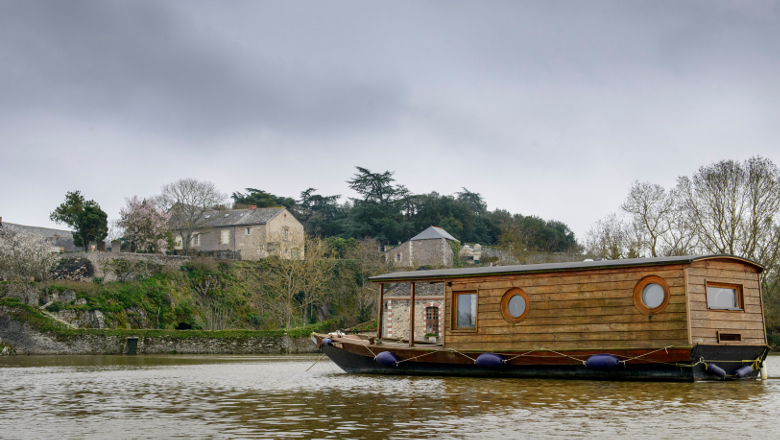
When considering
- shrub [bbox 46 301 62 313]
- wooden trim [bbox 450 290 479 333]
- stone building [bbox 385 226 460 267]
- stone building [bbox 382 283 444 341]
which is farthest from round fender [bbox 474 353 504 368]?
stone building [bbox 385 226 460 267]

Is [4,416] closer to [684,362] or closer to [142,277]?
[684,362]

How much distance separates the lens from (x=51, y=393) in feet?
37.6

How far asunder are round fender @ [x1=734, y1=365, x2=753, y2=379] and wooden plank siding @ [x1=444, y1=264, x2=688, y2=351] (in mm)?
1985

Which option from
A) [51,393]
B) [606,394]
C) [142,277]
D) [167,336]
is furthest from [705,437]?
[142,277]

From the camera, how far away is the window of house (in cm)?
3281

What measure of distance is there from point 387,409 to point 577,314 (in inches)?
271

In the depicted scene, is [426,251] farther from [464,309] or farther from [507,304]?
[507,304]

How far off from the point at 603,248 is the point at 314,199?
138 ft

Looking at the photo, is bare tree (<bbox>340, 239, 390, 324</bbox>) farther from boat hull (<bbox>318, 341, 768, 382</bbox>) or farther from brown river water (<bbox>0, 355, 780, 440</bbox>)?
brown river water (<bbox>0, 355, 780, 440</bbox>)

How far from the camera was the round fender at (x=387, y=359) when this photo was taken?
1590 centimetres

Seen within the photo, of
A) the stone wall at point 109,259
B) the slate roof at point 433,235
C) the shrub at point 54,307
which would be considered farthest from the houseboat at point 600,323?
the slate roof at point 433,235

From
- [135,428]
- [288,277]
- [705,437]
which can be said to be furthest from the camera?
[288,277]

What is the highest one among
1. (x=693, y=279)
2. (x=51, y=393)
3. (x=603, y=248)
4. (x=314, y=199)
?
(x=314, y=199)

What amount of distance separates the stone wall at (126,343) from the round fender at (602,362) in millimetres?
22139
